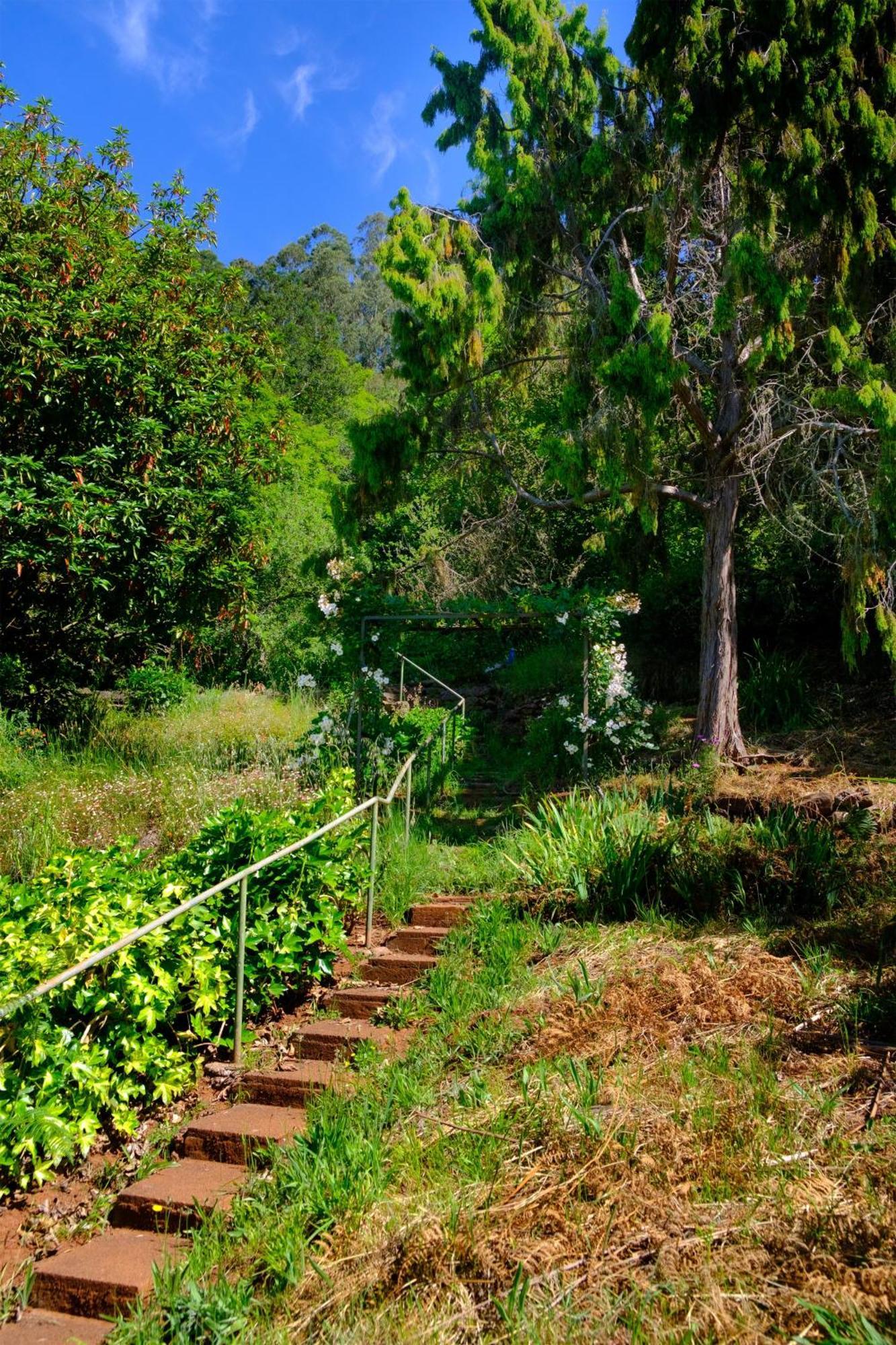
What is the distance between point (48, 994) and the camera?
4.37 meters

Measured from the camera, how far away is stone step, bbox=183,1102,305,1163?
A: 4.09m

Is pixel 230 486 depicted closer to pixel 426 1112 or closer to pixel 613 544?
pixel 613 544

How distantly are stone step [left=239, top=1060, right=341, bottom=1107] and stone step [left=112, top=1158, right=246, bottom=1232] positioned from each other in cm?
48

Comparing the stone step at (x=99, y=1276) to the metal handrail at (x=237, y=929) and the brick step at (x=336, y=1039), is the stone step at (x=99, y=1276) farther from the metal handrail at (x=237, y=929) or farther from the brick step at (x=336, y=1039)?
the brick step at (x=336, y=1039)

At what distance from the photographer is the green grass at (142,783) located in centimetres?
878

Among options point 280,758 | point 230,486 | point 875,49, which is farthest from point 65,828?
point 875,49

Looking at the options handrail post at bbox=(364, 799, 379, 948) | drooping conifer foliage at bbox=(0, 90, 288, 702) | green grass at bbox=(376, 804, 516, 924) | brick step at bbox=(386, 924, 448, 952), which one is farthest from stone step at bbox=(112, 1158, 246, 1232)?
drooping conifer foliage at bbox=(0, 90, 288, 702)

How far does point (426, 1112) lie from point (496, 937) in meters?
1.86

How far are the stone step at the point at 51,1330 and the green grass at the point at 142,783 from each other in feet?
16.2

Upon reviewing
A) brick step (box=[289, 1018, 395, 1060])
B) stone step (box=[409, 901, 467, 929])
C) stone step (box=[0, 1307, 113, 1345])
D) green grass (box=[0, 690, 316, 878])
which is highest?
green grass (box=[0, 690, 316, 878])

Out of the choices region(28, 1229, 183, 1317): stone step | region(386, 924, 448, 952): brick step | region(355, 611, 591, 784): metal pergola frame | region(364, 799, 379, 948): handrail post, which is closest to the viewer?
region(28, 1229, 183, 1317): stone step

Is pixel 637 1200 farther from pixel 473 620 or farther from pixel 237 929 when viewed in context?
pixel 473 620

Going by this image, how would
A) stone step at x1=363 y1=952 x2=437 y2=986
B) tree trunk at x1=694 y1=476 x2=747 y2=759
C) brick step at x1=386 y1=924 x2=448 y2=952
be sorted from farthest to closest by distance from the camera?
tree trunk at x1=694 y1=476 x2=747 y2=759 → brick step at x1=386 y1=924 x2=448 y2=952 → stone step at x1=363 y1=952 x2=437 y2=986

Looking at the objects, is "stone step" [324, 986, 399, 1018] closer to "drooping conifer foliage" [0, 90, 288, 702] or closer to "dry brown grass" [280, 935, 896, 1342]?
"dry brown grass" [280, 935, 896, 1342]
